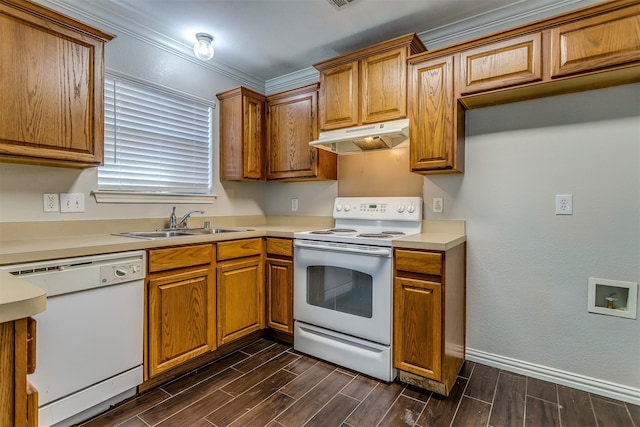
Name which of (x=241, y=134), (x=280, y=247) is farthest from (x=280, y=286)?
(x=241, y=134)

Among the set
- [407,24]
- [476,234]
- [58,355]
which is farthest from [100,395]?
[407,24]

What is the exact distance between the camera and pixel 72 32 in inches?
71.9

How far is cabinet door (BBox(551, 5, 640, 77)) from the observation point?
166 centimetres

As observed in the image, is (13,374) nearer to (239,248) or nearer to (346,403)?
(346,403)

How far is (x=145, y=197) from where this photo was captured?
2.49m

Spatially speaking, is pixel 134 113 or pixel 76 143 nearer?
pixel 76 143

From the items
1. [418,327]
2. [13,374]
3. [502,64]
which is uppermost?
[502,64]

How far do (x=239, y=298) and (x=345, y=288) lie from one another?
79cm

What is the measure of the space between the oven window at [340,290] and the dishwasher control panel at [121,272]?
1105 millimetres

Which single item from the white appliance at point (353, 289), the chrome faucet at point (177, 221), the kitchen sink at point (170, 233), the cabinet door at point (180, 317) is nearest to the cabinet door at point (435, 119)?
the white appliance at point (353, 289)

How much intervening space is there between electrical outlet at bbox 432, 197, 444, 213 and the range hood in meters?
0.50

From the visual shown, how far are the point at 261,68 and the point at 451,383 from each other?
2.98 meters

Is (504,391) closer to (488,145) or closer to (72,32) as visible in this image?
(488,145)

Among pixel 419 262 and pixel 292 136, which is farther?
pixel 292 136
